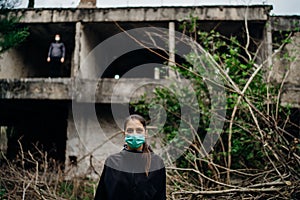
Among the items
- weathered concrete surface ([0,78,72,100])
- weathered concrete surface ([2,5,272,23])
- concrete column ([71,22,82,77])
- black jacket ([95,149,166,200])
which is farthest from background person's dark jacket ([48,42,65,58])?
black jacket ([95,149,166,200])

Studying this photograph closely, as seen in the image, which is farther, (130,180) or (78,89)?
(78,89)

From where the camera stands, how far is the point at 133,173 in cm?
259

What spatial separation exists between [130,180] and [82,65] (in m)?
6.47

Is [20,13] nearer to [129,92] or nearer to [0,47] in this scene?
[0,47]

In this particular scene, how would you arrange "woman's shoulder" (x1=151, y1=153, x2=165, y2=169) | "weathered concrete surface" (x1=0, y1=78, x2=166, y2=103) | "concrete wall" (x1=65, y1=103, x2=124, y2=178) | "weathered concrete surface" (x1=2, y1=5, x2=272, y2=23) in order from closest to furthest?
"woman's shoulder" (x1=151, y1=153, x2=165, y2=169)
"weathered concrete surface" (x1=0, y1=78, x2=166, y2=103)
"concrete wall" (x1=65, y1=103, x2=124, y2=178)
"weathered concrete surface" (x1=2, y1=5, x2=272, y2=23)

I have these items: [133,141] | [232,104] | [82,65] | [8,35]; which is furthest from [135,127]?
[82,65]

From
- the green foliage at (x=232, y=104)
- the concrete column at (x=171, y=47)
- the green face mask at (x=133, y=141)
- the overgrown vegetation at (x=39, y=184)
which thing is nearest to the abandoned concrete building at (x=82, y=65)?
the concrete column at (x=171, y=47)

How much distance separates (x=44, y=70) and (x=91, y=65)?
3.82m

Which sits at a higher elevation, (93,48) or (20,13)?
(20,13)

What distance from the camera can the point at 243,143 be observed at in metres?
6.31

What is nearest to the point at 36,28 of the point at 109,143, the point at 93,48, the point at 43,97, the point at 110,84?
the point at 93,48

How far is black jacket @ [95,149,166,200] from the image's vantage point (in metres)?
2.53

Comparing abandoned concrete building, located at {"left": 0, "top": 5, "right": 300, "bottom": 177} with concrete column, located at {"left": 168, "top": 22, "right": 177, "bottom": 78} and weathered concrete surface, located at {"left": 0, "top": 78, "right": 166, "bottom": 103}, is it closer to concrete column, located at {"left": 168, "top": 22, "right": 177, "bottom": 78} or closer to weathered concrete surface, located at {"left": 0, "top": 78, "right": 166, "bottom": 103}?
weathered concrete surface, located at {"left": 0, "top": 78, "right": 166, "bottom": 103}

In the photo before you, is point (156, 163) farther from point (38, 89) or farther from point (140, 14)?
point (140, 14)
